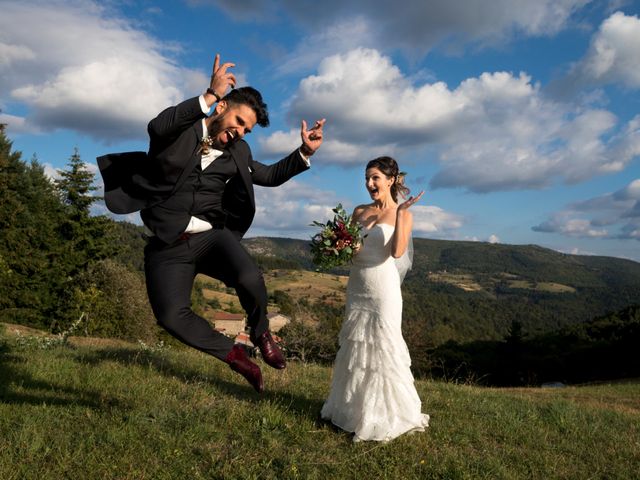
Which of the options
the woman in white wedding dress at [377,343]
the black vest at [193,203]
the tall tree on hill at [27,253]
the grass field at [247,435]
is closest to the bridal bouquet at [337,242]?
the woman in white wedding dress at [377,343]

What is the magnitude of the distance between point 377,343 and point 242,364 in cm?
155

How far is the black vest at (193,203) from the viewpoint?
470cm

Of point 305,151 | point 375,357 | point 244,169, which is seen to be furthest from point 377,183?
point 375,357

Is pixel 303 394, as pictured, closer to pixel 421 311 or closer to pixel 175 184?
pixel 175 184

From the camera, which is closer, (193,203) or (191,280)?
(193,203)

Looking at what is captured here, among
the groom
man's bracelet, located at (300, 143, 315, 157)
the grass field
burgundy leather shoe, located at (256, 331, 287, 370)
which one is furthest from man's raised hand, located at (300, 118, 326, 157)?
the grass field

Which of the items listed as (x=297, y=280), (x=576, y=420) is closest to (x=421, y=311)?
(x=297, y=280)

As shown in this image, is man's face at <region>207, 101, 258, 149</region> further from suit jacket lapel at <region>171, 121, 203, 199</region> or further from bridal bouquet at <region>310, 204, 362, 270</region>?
bridal bouquet at <region>310, 204, 362, 270</region>

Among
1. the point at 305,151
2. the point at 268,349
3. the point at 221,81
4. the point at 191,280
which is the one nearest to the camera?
the point at 221,81

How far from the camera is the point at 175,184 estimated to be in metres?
4.62

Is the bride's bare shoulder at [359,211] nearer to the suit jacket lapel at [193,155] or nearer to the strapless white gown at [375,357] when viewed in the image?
the strapless white gown at [375,357]

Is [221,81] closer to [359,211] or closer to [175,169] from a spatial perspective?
[175,169]

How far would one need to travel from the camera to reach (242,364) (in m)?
4.99

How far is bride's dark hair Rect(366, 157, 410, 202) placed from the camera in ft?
18.9
